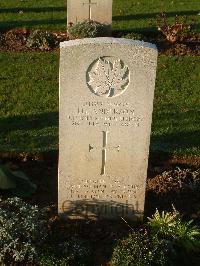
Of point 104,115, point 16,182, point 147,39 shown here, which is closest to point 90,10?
point 147,39

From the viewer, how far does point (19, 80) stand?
406 inches

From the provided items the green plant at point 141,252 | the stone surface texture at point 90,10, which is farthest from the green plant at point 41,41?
the green plant at point 141,252

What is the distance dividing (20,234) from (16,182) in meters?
1.22

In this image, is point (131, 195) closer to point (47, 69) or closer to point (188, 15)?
point (47, 69)

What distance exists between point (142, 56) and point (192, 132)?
3329 millimetres

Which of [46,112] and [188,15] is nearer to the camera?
[46,112]

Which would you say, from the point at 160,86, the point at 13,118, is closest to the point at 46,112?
the point at 13,118

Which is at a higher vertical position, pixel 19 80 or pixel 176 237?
pixel 19 80

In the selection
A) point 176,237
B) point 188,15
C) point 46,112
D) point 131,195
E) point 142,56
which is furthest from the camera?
point 188,15

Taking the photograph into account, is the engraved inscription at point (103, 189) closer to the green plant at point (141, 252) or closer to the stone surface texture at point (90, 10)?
the green plant at point (141, 252)

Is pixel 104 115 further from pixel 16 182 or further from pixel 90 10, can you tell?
pixel 90 10

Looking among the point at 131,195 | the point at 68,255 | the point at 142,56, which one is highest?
the point at 142,56

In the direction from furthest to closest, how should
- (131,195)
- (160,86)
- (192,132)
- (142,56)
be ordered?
1. (160,86)
2. (192,132)
3. (131,195)
4. (142,56)

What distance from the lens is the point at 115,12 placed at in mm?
14422
